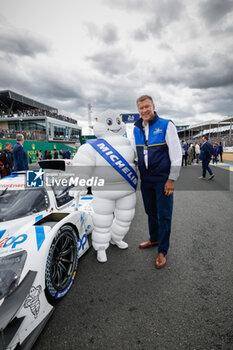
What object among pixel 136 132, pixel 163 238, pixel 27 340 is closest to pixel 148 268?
pixel 163 238

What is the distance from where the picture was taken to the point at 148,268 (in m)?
2.12

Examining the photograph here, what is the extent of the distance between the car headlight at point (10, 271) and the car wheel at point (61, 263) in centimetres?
24

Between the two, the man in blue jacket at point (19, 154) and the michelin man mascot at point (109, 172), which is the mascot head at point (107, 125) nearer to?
the michelin man mascot at point (109, 172)

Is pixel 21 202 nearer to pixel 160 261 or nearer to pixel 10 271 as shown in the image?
A: pixel 10 271

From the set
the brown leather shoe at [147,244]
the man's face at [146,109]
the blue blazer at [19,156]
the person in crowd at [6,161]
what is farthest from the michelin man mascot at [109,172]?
the person in crowd at [6,161]

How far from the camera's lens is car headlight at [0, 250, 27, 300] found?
113 cm

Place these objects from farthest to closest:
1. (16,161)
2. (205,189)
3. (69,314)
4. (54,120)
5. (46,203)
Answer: (54,120) → (205,189) → (16,161) → (46,203) → (69,314)

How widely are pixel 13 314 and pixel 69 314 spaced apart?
672 mm

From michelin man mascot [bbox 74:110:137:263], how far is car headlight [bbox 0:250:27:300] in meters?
0.99

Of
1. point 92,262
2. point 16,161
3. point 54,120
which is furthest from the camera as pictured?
point 54,120

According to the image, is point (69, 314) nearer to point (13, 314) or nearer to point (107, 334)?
point (107, 334)

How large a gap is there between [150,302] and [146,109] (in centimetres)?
196

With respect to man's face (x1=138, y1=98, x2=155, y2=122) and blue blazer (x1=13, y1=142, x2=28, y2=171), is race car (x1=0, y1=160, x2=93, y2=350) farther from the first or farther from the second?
blue blazer (x1=13, y1=142, x2=28, y2=171)

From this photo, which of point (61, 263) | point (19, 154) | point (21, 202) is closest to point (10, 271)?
point (61, 263)
